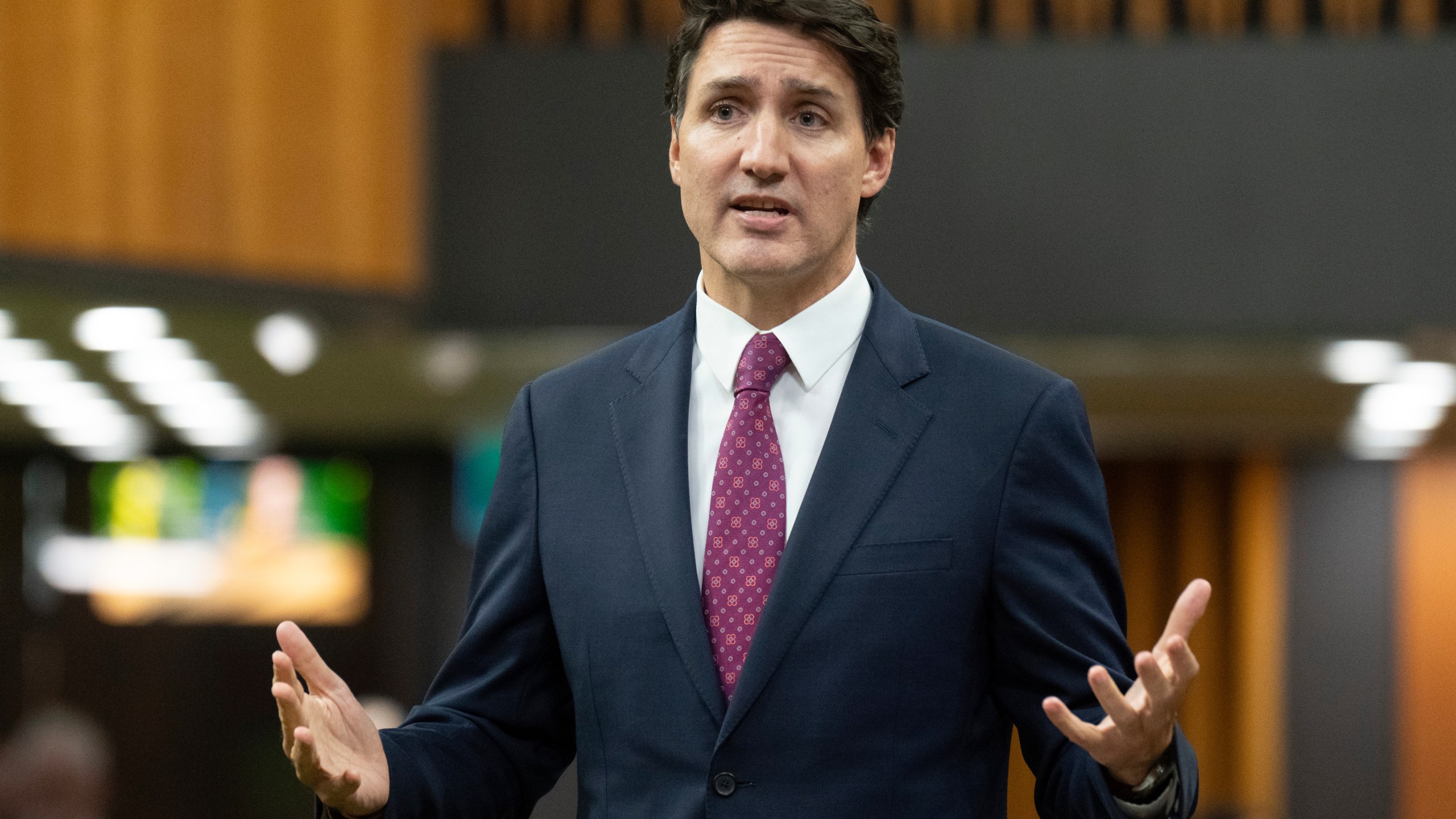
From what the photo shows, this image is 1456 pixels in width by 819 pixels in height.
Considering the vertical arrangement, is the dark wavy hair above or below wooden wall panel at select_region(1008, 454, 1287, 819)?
above

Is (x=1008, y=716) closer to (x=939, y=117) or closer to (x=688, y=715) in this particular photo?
(x=688, y=715)

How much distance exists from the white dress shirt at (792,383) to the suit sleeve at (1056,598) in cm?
21

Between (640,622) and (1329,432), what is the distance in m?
8.30

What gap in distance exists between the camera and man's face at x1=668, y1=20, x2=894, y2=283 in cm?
160

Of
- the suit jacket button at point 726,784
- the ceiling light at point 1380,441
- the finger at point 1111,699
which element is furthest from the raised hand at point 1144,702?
the ceiling light at point 1380,441

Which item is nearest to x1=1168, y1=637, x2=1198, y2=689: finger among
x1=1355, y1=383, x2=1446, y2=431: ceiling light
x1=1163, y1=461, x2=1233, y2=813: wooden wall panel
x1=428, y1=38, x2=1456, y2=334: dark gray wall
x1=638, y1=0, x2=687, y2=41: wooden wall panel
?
x1=428, y1=38, x2=1456, y2=334: dark gray wall

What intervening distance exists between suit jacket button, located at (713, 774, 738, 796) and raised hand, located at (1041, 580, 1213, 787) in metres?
0.31

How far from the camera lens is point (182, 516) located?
35.6 feet

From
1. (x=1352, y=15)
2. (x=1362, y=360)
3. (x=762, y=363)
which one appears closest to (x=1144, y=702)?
(x=762, y=363)

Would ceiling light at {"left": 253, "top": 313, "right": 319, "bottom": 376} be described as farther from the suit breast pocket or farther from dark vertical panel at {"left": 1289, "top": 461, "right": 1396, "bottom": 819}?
dark vertical panel at {"left": 1289, "top": 461, "right": 1396, "bottom": 819}

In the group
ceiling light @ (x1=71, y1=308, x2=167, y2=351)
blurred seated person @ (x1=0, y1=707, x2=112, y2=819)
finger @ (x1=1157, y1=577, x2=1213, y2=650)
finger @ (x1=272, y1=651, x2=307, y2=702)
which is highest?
ceiling light @ (x1=71, y1=308, x2=167, y2=351)

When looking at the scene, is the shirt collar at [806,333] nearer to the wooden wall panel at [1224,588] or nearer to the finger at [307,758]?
the finger at [307,758]

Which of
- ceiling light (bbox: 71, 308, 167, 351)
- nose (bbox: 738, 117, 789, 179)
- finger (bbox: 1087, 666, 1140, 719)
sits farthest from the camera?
ceiling light (bbox: 71, 308, 167, 351)

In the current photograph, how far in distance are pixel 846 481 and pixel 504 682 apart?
0.42 meters
